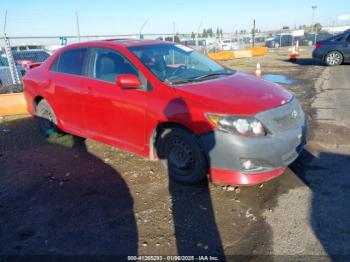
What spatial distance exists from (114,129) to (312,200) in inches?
105

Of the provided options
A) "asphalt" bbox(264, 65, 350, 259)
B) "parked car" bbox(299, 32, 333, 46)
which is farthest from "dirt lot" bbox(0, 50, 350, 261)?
"parked car" bbox(299, 32, 333, 46)

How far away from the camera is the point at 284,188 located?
12.1 ft

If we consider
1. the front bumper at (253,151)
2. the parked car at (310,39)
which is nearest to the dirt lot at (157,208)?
the front bumper at (253,151)

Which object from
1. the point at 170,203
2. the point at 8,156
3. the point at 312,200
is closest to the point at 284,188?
the point at 312,200

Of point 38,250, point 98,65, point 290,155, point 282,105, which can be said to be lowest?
point 38,250

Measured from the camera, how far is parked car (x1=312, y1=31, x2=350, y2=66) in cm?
1470

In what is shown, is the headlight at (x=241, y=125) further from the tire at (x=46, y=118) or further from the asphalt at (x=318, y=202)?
the tire at (x=46, y=118)

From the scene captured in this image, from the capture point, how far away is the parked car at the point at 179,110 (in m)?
3.32

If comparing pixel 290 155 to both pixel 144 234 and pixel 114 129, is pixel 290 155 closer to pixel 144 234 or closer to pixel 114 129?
pixel 144 234

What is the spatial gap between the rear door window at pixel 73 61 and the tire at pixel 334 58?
13.9 metres

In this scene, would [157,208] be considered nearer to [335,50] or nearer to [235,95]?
[235,95]

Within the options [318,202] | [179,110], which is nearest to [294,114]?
[318,202]

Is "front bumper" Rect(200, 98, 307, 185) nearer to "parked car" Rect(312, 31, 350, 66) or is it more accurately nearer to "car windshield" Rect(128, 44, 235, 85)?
"car windshield" Rect(128, 44, 235, 85)

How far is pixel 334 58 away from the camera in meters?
15.1
